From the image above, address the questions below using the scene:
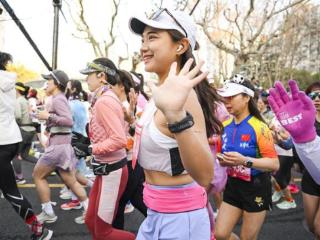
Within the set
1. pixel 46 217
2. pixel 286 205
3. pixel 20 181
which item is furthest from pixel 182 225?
pixel 20 181

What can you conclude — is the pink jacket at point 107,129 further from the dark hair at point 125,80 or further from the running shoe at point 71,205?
the running shoe at point 71,205

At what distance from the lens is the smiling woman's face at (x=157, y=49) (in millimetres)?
1683

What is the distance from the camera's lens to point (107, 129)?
304 cm

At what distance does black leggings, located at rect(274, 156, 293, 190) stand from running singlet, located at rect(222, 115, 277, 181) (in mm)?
2505

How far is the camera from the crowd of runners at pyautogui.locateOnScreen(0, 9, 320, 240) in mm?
1593

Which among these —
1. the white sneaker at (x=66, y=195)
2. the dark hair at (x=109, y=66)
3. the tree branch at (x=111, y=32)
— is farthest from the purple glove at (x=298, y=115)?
the tree branch at (x=111, y=32)

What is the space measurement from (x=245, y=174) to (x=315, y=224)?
73 cm

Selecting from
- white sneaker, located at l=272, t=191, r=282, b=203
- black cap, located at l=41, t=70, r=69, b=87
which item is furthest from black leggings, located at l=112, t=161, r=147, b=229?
white sneaker, located at l=272, t=191, r=282, b=203

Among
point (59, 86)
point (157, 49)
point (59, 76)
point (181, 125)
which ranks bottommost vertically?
point (59, 86)

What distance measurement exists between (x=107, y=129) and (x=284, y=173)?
3.36 meters

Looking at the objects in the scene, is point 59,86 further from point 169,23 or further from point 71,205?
point 169,23

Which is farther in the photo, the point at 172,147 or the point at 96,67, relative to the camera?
the point at 96,67

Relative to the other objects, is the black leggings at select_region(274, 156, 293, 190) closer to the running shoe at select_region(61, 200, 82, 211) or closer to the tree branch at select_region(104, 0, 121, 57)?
the running shoe at select_region(61, 200, 82, 211)

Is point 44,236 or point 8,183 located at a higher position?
point 8,183
